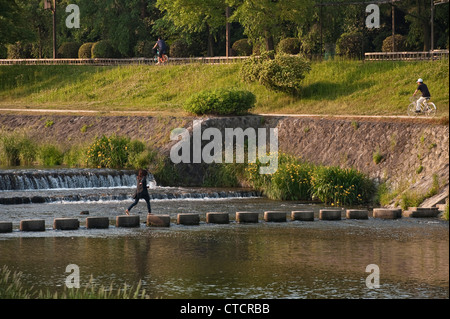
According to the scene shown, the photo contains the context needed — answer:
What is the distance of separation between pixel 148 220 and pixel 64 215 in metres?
3.97

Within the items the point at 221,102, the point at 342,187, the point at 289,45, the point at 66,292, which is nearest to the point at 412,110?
the point at 342,187

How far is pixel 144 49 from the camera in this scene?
74688 millimetres

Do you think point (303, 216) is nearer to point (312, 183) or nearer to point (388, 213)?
point (388, 213)

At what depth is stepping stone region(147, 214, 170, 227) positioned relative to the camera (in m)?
29.3

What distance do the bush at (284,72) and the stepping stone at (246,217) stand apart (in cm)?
2191

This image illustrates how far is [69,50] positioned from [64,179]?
4213cm

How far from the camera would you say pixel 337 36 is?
221 ft

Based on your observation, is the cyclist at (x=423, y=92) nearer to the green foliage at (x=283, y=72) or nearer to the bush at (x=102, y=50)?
the green foliage at (x=283, y=72)

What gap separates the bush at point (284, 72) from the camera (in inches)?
2023

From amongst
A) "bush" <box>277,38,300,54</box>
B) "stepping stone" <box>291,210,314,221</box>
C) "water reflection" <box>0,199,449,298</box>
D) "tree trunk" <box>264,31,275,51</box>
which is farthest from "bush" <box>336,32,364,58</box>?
"water reflection" <box>0,199,449,298</box>

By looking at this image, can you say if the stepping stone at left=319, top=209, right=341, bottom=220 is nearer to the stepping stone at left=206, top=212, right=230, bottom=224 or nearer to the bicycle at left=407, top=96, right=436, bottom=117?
the stepping stone at left=206, top=212, right=230, bottom=224
